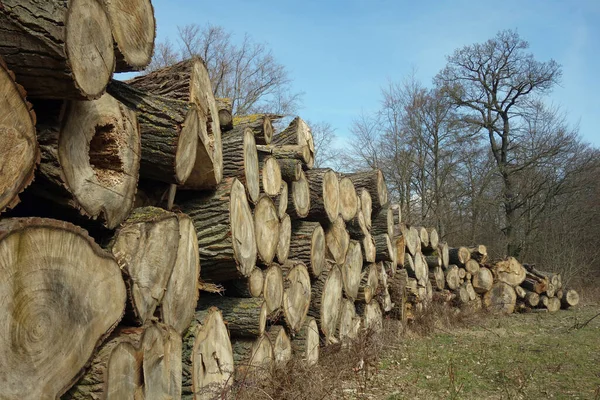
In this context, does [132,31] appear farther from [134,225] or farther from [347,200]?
[347,200]

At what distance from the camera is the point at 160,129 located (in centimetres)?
319

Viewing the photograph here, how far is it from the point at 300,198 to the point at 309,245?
53 centimetres

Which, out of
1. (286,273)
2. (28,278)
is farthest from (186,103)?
(286,273)

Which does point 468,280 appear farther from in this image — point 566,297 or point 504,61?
point 504,61

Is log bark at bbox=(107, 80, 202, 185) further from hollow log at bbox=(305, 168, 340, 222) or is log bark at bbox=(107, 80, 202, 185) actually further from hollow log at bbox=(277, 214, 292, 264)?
hollow log at bbox=(305, 168, 340, 222)

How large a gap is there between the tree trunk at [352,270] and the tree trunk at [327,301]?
16.1 inches

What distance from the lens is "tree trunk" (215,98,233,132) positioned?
4.67 meters

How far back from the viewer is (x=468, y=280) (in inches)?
514

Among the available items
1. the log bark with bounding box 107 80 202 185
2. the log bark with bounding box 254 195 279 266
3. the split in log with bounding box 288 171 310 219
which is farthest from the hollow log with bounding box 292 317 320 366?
the log bark with bounding box 107 80 202 185

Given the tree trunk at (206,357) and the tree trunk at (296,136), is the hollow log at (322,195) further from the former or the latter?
the tree trunk at (206,357)

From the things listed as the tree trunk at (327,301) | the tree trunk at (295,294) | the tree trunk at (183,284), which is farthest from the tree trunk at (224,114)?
the tree trunk at (327,301)

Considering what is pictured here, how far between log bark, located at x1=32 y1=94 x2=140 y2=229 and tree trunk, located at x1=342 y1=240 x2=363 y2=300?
191 inches

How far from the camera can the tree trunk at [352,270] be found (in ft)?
24.5

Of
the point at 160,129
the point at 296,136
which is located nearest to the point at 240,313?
the point at 160,129
